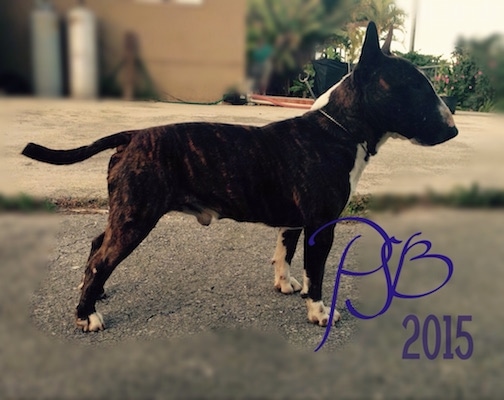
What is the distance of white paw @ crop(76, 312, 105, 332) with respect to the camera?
2.65 metres

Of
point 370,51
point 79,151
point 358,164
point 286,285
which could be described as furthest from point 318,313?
point 79,151

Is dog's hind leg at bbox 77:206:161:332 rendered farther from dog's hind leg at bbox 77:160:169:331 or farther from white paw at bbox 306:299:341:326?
white paw at bbox 306:299:341:326

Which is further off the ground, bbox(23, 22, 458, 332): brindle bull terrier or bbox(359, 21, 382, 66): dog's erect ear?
bbox(359, 21, 382, 66): dog's erect ear

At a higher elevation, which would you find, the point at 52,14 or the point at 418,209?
the point at 52,14

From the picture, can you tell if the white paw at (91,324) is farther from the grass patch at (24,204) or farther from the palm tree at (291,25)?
the palm tree at (291,25)

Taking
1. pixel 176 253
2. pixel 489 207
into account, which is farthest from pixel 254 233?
pixel 489 207

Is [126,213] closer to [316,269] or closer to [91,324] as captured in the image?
[91,324]

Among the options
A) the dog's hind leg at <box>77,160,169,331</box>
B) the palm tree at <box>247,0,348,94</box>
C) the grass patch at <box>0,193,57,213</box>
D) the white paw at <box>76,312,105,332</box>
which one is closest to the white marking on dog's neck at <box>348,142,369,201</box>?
the dog's hind leg at <box>77,160,169,331</box>

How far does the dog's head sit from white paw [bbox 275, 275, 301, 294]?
1.29m

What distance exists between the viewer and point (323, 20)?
96 centimetres

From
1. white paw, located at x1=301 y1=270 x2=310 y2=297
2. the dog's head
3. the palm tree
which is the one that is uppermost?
the palm tree

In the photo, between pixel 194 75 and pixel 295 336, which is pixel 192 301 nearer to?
pixel 295 336

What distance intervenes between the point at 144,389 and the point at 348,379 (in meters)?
0.92

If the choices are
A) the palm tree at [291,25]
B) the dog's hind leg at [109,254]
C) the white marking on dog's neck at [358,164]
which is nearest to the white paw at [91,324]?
the dog's hind leg at [109,254]
